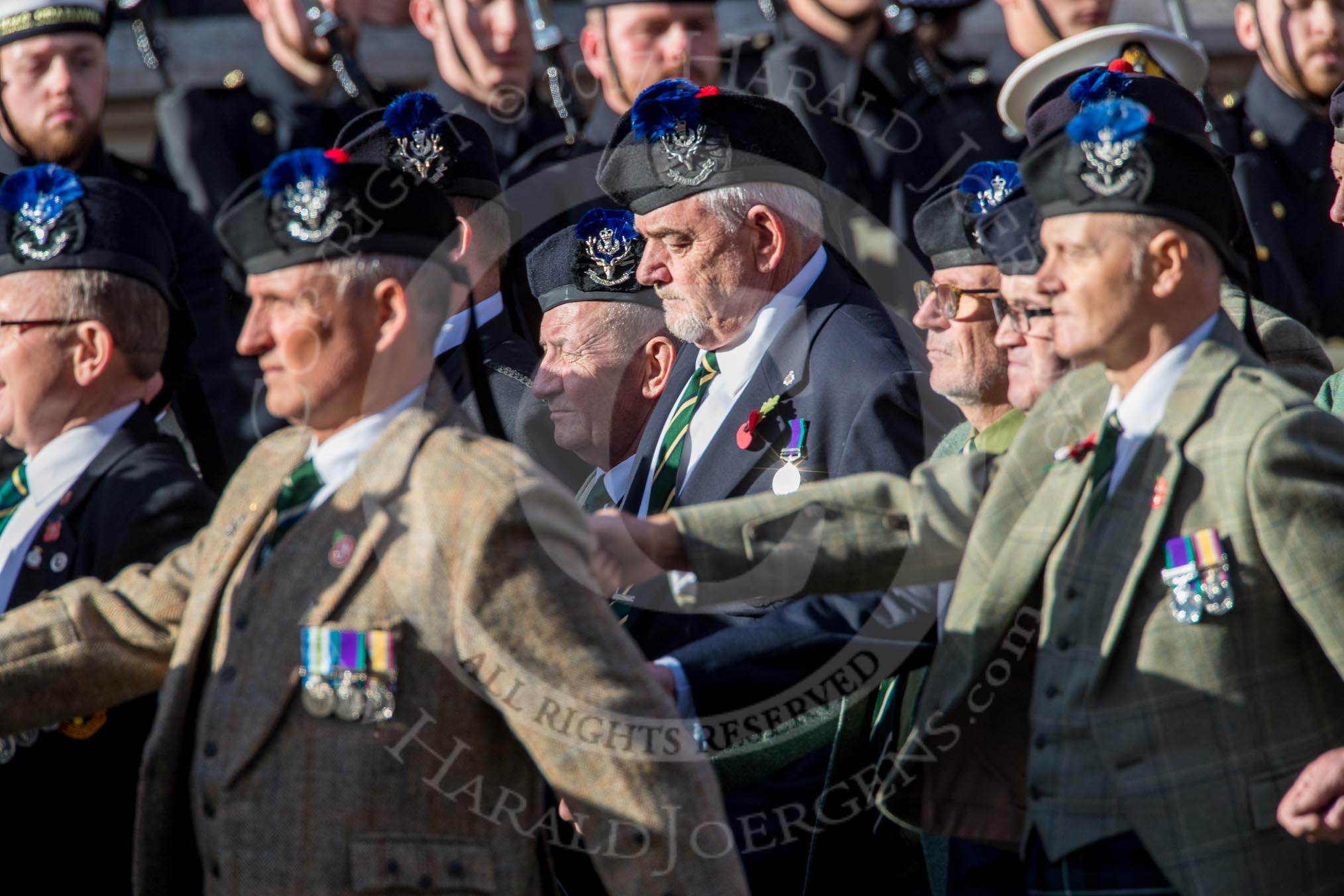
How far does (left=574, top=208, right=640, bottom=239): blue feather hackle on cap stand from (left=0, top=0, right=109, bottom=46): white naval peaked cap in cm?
259

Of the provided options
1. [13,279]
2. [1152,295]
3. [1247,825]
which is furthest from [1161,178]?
[13,279]

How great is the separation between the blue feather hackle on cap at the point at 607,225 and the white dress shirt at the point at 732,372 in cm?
66

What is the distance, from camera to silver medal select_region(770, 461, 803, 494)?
14.0ft

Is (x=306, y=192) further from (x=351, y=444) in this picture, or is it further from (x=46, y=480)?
(x=46, y=480)

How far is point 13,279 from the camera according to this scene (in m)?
4.29

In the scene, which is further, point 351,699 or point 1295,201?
point 1295,201

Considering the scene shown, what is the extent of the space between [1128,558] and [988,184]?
4.67ft

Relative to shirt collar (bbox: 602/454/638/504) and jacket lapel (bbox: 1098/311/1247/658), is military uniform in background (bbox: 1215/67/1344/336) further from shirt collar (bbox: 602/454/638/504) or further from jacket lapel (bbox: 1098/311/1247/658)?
jacket lapel (bbox: 1098/311/1247/658)

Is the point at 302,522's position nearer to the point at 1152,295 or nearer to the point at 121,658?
the point at 121,658

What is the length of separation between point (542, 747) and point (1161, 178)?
1.41 metres

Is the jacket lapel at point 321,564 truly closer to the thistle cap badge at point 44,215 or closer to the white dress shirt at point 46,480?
the white dress shirt at point 46,480

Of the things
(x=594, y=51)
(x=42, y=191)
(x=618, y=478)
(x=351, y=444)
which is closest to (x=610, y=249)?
(x=618, y=478)

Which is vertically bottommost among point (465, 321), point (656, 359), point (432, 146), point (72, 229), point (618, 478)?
point (618, 478)

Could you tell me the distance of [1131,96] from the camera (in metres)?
4.43
